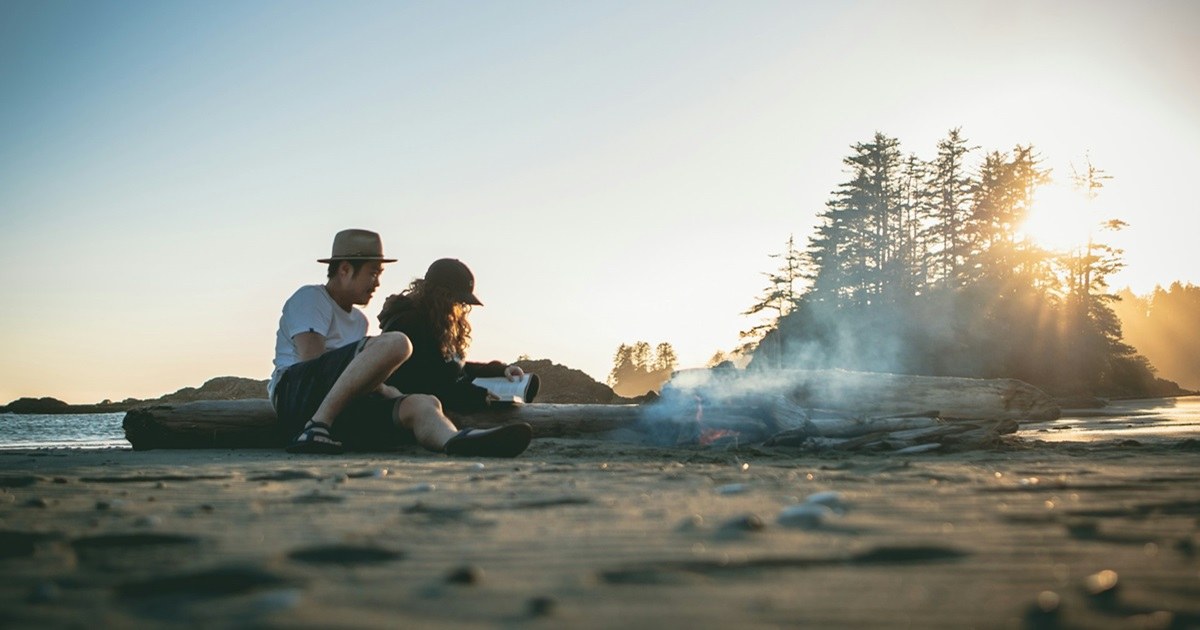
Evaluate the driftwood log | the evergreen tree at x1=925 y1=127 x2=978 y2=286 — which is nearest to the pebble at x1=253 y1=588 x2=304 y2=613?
the driftwood log

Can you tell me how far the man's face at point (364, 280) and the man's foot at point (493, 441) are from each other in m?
1.85

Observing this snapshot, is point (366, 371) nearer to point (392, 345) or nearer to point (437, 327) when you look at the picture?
point (392, 345)

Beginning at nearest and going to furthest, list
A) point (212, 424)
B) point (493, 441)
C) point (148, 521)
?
point (148, 521), point (493, 441), point (212, 424)

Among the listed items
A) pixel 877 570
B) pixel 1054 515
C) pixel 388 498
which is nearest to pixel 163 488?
pixel 388 498

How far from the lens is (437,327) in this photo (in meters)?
6.20

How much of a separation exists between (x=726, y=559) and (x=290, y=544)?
109 centimetres

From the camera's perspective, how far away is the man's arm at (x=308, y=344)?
5938mm

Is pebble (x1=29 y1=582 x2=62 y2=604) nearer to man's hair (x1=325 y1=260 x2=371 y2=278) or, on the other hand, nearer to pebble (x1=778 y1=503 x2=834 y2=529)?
pebble (x1=778 y1=503 x2=834 y2=529)

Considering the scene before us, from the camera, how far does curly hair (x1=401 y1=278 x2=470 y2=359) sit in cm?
614

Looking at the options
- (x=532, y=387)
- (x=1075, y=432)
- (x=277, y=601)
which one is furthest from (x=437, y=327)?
(x=1075, y=432)

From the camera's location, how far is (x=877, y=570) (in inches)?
63.1

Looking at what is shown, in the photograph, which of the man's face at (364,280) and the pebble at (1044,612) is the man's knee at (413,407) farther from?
the pebble at (1044,612)

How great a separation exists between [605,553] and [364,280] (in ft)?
16.1

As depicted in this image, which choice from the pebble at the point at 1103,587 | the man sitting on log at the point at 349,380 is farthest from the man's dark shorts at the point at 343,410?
the pebble at the point at 1103,587
